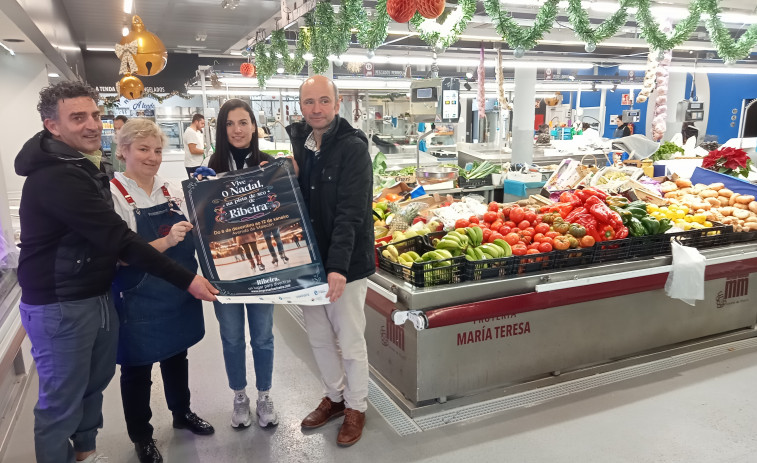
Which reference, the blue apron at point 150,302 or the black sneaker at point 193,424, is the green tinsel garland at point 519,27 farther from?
the black sneaker at point 193,424

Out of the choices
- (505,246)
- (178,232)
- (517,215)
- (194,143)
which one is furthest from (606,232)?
(194,143)

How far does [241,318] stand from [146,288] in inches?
21.3

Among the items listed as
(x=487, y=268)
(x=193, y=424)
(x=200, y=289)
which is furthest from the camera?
(x=487, y=268)

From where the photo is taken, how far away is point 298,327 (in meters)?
4.60

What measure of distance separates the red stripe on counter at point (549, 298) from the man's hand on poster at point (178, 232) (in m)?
1.44

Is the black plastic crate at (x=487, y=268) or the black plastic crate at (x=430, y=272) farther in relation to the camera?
the black plastic crate at (x=487, y=268)

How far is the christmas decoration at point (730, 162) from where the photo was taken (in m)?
5.56

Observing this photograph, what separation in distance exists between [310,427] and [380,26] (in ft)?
13.7

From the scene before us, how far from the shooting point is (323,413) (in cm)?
300

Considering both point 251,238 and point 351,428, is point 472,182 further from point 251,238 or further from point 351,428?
point 251,238

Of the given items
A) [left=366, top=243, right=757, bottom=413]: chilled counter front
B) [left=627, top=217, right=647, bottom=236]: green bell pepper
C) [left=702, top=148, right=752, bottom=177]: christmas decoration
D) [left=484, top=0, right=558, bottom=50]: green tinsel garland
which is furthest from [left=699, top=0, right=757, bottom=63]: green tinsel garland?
[left=627, top=217, right=647, bottom=236]: green bell pepper

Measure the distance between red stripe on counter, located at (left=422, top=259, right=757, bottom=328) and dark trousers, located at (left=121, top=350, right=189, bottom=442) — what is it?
1448 millimetres

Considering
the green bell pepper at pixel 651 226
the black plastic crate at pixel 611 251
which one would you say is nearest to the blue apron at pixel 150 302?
the black plastic crate at pixel 611 251

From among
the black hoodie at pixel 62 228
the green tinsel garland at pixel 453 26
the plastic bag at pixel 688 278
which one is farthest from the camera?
the green tinsel garland at pixel 453 26
